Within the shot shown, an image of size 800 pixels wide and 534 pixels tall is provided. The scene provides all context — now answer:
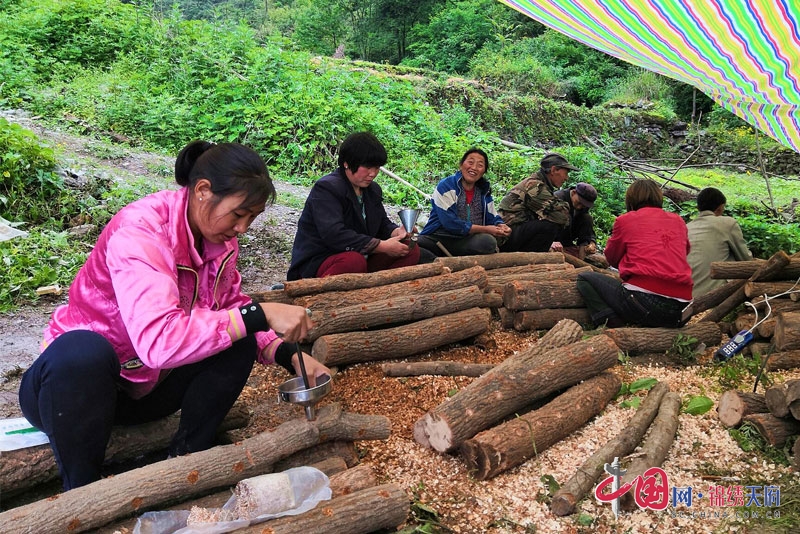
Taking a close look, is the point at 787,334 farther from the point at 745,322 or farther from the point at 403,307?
the point at 403,307

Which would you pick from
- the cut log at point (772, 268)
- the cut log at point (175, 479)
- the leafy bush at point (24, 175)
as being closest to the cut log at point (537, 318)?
the cut log at point (772, 268)

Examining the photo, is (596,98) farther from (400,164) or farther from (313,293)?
(313,293)

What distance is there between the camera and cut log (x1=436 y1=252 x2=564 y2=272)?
500 cm

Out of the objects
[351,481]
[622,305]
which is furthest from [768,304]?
[351,481]

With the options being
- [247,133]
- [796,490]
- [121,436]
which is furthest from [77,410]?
[247,133]

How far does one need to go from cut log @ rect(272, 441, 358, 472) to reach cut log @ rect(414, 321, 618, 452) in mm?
439

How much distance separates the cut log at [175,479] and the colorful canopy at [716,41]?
2.65 metres

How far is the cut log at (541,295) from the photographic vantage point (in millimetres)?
4523

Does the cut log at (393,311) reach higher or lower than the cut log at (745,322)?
higher

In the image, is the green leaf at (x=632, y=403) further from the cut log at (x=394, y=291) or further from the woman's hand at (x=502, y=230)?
the woman's hand at (x=502, y=230)

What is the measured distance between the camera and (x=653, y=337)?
4.29 m

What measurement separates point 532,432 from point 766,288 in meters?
3.10

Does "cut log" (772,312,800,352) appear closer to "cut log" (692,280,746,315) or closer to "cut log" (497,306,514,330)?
"cut log" (692,280,746,315)

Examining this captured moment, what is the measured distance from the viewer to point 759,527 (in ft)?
7.45
